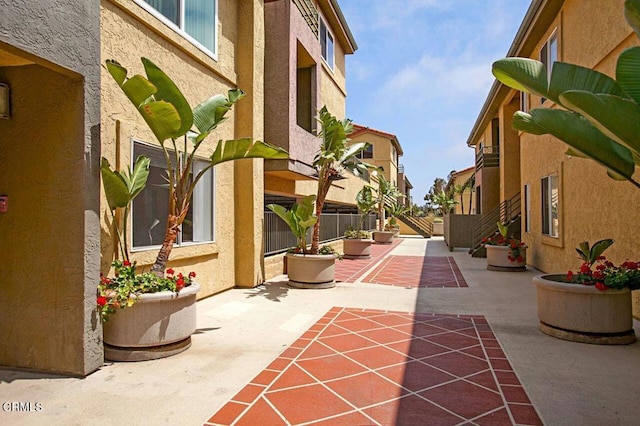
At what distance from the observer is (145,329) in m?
4.98

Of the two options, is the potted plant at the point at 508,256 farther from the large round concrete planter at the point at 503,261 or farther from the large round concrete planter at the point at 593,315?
the large round concrete planter at the point at 593,315

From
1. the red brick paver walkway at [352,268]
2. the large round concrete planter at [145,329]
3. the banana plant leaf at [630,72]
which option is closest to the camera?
the banana plant leaf at [630,72]

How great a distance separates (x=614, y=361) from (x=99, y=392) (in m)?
5.85

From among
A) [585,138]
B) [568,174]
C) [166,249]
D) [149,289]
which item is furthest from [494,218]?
[149,289]

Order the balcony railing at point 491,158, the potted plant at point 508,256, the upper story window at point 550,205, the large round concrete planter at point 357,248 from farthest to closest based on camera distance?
the balcony railing at point 491,158 < the large round concrete planter at point 357,248 < the potted plant at point 508,256 < the upper story window at point 550,205

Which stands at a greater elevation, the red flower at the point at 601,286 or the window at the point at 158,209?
the window at the point at 158,209

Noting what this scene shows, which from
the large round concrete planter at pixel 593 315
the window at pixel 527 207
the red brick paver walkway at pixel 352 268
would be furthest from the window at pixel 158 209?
the window at pixel 527 207

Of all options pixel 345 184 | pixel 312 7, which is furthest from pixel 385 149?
pixel 312 7

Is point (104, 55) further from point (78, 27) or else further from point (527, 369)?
point (527, 369)

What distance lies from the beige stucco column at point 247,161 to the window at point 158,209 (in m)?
1.28

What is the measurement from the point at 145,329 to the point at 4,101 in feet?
10.1

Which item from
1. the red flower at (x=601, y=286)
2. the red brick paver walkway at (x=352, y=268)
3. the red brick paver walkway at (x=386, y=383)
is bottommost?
the red brick paver walkway at (x=386, y=383)

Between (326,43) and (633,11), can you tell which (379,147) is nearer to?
(326,43)

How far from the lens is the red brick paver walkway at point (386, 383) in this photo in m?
3.63
